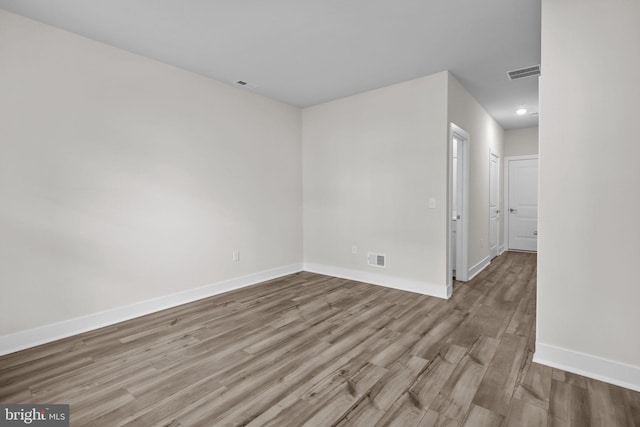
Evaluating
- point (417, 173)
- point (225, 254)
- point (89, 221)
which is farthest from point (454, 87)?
point (89, 221)

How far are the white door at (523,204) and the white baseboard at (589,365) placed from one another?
526cm

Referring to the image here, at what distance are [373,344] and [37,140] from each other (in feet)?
10.7

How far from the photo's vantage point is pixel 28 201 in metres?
2.47

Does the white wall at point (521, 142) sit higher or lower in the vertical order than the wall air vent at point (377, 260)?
higher

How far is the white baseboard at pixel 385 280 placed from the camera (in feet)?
12.1

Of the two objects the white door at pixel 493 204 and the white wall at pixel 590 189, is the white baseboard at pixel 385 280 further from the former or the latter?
the white door at pixel 493 204

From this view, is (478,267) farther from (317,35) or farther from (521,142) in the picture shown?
(317,35)

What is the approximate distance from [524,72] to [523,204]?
4090 millimetres

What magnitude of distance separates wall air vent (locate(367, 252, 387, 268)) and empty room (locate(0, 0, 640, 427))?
2.3 inches

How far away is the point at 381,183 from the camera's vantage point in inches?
165

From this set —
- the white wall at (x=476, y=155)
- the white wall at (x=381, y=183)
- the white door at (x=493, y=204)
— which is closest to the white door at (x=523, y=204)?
the white door at (x=493, y=204)

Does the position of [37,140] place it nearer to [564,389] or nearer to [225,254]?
[225,254]

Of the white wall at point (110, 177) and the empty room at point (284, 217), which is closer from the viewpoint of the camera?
the empty room at point (284, 217)

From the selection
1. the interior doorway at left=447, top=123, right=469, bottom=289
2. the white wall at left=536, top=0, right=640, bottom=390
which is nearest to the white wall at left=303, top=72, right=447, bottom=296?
the interior doorway at left=447, top=123, right=469, bottom=289
